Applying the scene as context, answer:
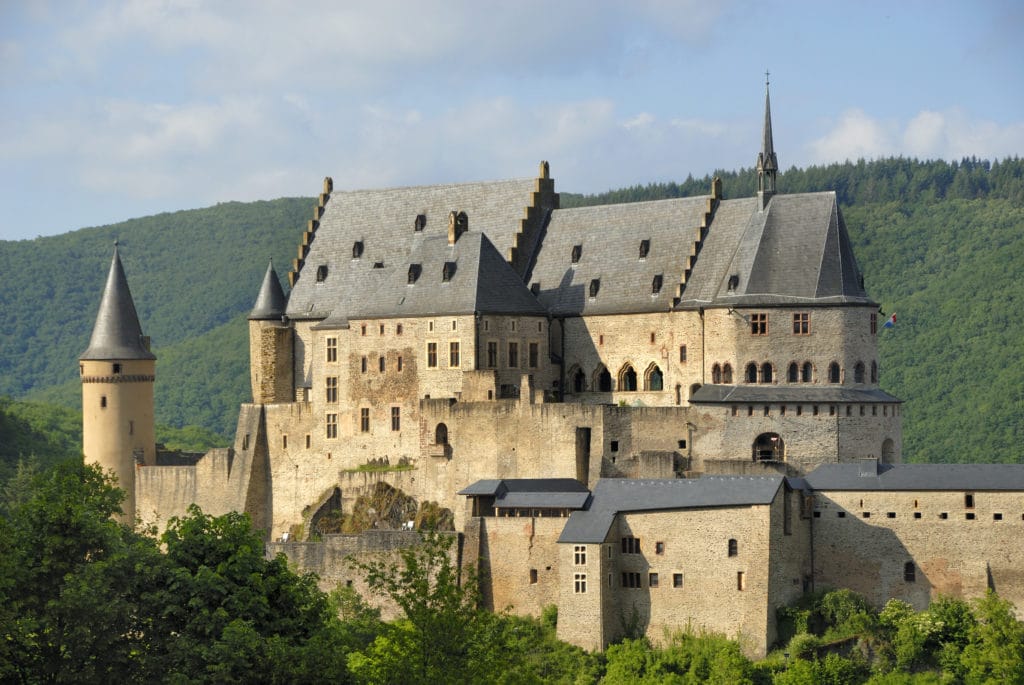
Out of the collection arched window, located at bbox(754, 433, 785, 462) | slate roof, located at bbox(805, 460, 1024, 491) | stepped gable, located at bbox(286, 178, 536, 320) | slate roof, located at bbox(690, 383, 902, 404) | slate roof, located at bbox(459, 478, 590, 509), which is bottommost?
slate roof, located at bbox(459, 478, 590, 509)

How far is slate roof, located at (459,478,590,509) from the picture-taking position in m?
67.7

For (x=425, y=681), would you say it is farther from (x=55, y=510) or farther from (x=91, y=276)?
(x=91, y=276)

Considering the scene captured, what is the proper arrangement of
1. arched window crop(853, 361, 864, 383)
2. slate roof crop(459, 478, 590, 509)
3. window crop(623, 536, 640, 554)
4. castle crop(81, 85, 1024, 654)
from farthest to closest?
arched window crop(853, 361, 864, 383) → slate roof crop(459, 478, 590, 509) → window crop(623, 536, 640, 554) → castle crop(81, 85, 1024, 654)

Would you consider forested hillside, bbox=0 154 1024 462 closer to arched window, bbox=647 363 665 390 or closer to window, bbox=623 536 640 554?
arched window, bbox=647 363 665 390

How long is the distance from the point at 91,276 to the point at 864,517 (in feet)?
437

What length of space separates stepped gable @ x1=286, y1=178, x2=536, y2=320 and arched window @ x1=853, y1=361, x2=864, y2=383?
15.4 metres

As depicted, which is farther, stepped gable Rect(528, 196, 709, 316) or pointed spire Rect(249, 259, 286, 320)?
pointed spire Rect(249, 259, 286, 320)

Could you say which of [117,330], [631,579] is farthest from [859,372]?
[117,330]

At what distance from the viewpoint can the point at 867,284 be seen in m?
121

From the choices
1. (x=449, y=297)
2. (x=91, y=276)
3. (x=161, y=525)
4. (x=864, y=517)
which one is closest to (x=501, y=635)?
(x=864, y=517)

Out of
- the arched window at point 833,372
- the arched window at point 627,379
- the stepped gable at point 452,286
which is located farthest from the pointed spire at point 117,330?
the arched window at point 833,372

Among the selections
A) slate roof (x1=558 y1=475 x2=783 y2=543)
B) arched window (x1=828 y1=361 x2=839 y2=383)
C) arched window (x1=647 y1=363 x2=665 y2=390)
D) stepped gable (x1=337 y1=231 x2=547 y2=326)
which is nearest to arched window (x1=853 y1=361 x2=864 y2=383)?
arched window (x1=828 y1=361 x2=839 y2=383)

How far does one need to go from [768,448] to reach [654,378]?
6.89 meters

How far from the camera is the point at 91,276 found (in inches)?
7470
